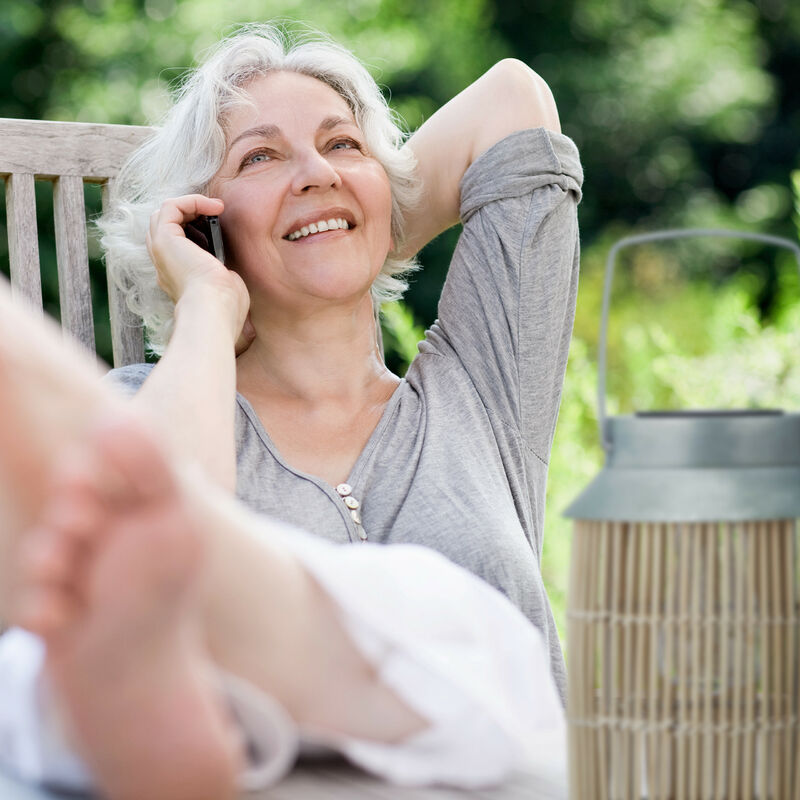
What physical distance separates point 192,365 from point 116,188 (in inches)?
30.3

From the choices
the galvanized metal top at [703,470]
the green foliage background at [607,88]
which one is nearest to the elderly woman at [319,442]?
the galvanized metal top at [703,470]

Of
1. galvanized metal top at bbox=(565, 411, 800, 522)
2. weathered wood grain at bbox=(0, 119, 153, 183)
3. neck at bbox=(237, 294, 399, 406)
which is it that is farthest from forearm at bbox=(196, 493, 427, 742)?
weathered wood grain at bbox=(0, 119, 153, 183)

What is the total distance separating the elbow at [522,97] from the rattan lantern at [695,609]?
114 cm

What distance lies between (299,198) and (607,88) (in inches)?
370

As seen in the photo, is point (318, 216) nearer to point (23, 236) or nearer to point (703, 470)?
point (23, 236)

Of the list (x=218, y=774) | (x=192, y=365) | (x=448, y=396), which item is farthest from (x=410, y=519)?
(x=218, y=774)

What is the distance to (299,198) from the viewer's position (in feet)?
6.10

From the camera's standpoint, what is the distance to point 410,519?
1.67m

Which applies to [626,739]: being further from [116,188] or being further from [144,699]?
[116,188]

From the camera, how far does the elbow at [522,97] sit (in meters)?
1.99

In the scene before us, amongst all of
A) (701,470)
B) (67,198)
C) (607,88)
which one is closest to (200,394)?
(701,470)

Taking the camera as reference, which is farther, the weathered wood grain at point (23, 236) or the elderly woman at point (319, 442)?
the weathered wood grain at point (23, 236)

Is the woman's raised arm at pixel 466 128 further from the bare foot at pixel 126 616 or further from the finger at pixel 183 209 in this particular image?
the bare foot at pixel 126 616

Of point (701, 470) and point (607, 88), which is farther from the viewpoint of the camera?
point (607, 88)
